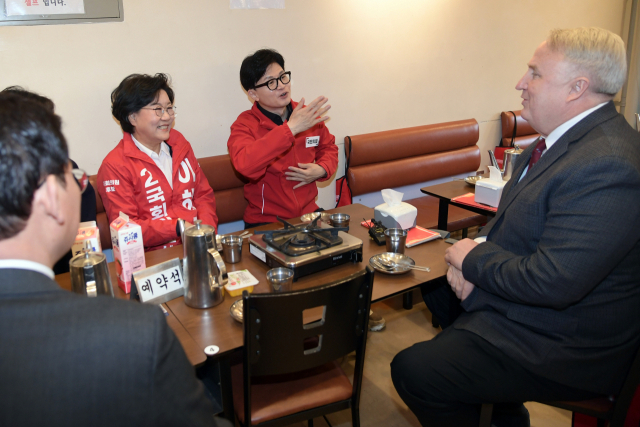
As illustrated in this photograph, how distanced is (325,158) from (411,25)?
60.7 inches

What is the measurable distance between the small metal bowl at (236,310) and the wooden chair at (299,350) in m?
0.13

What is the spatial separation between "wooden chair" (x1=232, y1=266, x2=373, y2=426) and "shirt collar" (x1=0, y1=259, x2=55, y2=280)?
52cm

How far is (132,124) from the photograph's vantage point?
2.34 m

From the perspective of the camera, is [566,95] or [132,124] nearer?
[566,95]

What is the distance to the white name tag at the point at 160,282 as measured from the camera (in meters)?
1.48

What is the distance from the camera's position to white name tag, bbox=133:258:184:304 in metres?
1.48

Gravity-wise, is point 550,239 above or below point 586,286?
above

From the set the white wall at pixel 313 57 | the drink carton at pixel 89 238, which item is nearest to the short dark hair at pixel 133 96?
the white wall at pixel 313 57

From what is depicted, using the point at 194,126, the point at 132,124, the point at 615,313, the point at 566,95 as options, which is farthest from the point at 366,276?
the point at 194,126

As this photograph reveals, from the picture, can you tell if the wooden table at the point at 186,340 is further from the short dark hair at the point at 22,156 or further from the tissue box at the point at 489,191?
the tissue box at the point at 489,191

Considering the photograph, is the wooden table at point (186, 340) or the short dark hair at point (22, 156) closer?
the short dark hair at point (22, 156)

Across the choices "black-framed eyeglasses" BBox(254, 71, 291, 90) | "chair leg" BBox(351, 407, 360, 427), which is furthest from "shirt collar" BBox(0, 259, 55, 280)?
"black-framed eyeglasses" BBox(254, 71, 291, 90)

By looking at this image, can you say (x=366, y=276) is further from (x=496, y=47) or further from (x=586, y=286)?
(x=496, y=47)

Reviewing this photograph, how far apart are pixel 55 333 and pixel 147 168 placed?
68.5 inches
